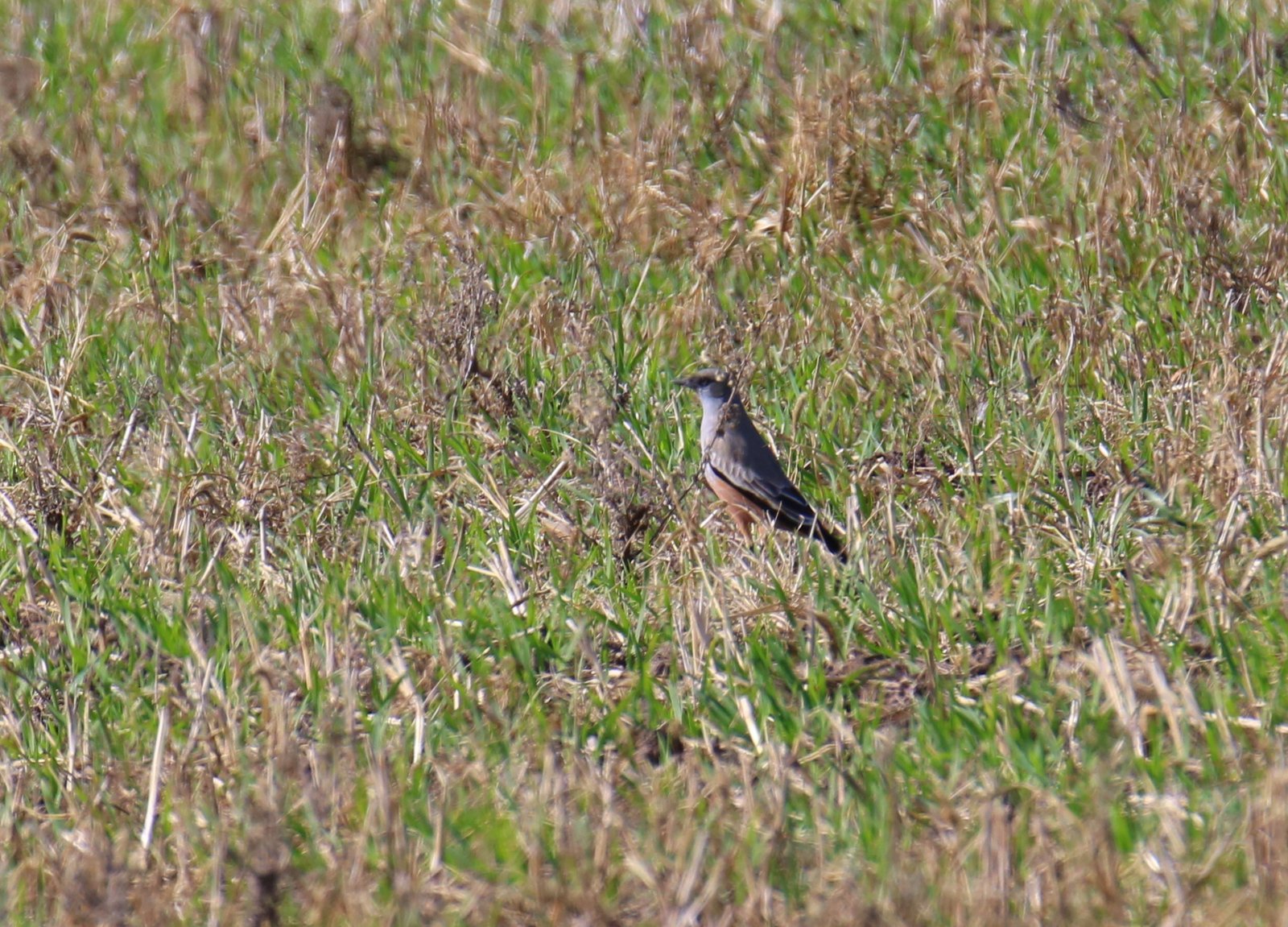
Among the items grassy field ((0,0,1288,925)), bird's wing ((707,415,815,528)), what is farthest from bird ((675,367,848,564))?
grassy field ((0,0,1288,925))

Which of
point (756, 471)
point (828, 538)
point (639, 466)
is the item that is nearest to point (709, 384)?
point (756, 471)

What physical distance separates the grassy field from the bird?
0.12 m

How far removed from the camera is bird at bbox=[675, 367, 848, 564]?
5840 mm

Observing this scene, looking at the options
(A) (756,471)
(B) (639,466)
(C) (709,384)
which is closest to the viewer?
(B) (639,466)

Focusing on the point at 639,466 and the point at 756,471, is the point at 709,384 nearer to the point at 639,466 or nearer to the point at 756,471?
the point at 756,471

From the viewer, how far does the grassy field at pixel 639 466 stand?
3883 mm

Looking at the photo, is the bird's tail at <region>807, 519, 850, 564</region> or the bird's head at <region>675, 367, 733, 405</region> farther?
the bird's head at <region>675, 367, 733, 405</region>

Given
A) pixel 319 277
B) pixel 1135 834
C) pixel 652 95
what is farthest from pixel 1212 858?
pixel 652 95

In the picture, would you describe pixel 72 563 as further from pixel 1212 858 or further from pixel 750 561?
pixel 1212 858

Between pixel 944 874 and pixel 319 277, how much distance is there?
4.68 meters

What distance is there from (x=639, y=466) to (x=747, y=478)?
0.35m

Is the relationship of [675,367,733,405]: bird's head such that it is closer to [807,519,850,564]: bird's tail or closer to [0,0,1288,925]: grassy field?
[0,0,1288,925]: grassy field

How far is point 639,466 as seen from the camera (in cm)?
584

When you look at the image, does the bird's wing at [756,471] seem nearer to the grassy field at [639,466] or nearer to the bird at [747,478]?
the bird at [747,478]
